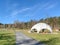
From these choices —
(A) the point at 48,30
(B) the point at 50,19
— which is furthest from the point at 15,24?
(A) the point at 48,30

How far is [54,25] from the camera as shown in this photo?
6956cm

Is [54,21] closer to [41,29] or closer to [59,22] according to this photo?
[59,22]

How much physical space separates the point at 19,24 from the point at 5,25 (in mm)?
13628

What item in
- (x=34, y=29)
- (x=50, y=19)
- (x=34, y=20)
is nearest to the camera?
(x=34, y=29)

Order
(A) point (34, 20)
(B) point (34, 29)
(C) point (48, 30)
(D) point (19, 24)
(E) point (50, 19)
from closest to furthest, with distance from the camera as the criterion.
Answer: (C) point (48, 30) → (B) point (34, 29) → (E) point (50, 19) → (A) point (34, 20) → (D) point (19, 24)

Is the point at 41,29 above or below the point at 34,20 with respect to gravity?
below

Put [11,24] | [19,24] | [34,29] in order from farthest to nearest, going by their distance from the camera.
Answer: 1. [11,24]
2. [19,24]
3. [34,29]

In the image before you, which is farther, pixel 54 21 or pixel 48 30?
pixel 54 21

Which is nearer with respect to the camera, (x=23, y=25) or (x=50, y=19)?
(x=50, y=19)

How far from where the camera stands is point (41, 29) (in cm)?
5169

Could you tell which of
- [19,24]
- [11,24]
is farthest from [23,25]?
[11,24]

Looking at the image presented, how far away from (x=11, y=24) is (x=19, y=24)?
9.70 metres

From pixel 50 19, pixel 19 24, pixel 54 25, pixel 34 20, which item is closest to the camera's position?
pixel 54 25

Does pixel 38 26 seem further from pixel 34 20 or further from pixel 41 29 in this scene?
pixel 34 20
